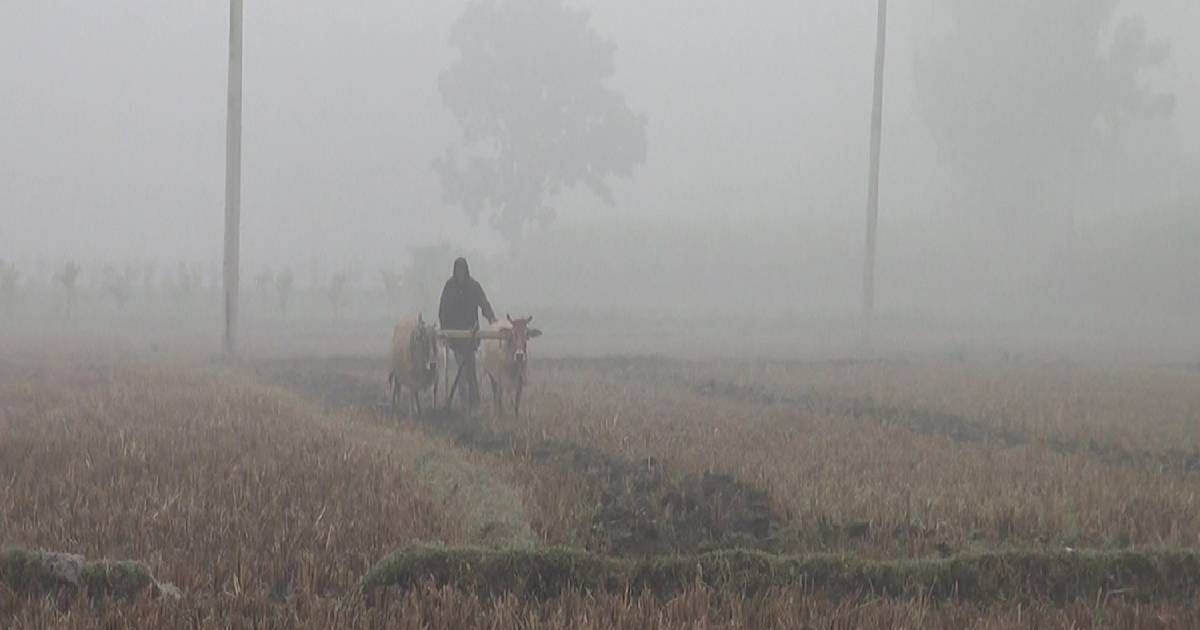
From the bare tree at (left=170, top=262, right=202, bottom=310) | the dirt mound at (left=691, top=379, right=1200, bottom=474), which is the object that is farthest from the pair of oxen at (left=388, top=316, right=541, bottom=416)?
the bare tree at (left=170, top=262, right=202, bottom=310)

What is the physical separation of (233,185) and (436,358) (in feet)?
30.5

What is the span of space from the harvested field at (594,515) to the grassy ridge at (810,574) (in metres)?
0.01

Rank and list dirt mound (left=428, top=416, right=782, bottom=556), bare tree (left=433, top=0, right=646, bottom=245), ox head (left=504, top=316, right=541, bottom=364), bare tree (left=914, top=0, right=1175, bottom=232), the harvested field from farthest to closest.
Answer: bare tree (left=433, top=0, right=646, bottom=245), bare tree (left=914, top=0, right=1175, bottom=232), ox head (left=504, top=316, right=541, bottom=364), dirt mound (left=428, top=416, right=782, bottom=556), the harvested field

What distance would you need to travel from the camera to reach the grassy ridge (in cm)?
548

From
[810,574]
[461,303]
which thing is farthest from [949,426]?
[810,574]

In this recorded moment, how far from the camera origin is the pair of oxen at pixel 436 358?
41.2ft

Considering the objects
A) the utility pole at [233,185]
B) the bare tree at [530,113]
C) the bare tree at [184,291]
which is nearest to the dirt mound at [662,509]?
the utility pole at [233,185]

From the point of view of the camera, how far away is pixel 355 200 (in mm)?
75188

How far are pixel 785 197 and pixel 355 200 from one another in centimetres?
2779

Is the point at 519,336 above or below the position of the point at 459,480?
above

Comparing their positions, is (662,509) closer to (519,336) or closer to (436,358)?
(519,336)

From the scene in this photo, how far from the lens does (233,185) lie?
20.7 m

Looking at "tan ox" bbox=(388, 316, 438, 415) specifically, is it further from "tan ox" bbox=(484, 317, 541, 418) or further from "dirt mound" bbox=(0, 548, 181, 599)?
"dirt mound" bbox=(0, 548, 181, 599)

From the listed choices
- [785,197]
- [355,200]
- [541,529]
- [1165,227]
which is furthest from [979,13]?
[541,529]
